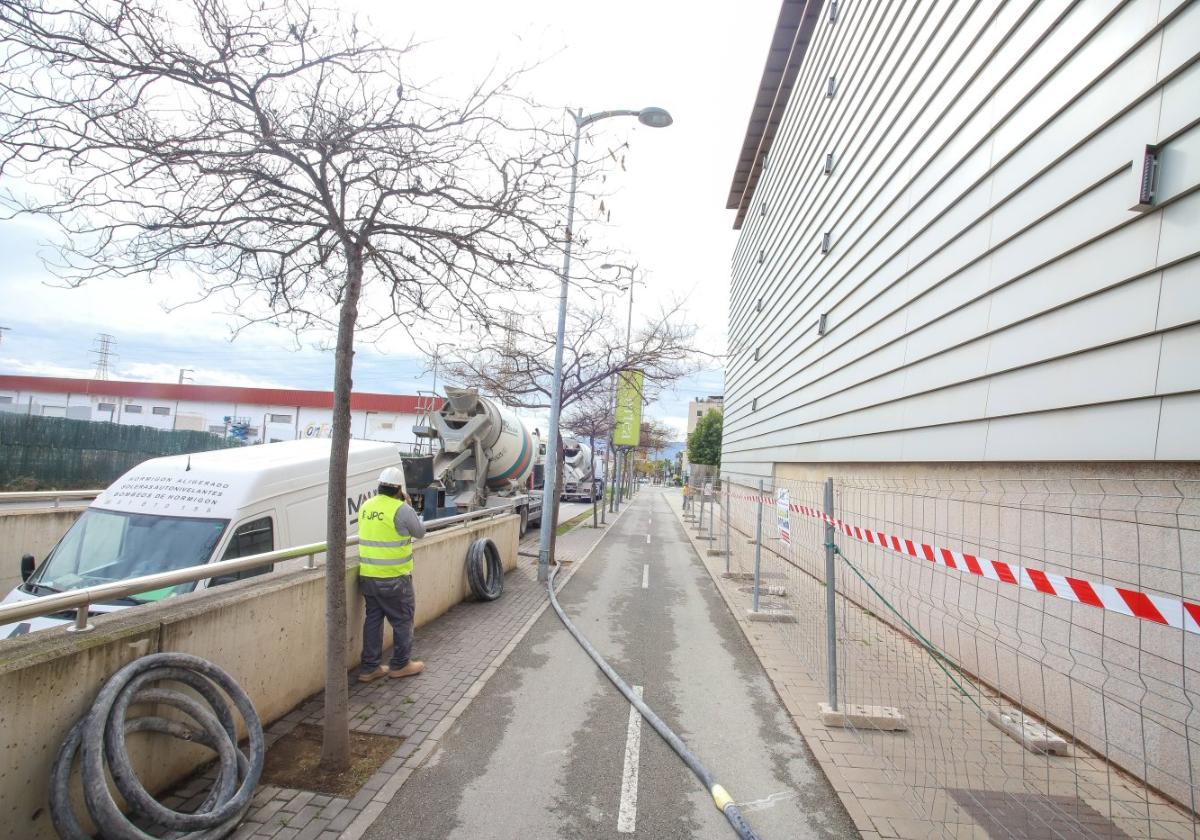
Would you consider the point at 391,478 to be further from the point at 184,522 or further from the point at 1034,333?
the point at 1034,333

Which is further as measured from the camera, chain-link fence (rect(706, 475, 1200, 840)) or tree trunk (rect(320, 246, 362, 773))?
tree trunk (rect(320, 246, 362, 773))

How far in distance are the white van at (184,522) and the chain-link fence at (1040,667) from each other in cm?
518

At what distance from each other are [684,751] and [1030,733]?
249 centimetres

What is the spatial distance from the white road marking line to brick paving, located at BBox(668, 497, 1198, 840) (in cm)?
131

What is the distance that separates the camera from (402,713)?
5.08 metres

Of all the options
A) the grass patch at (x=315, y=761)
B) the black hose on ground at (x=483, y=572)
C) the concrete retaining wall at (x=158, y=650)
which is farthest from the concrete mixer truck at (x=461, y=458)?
the grass patch at (x=315, y=761)

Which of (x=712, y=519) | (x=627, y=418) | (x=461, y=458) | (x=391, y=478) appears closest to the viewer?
(x=391, y=478)

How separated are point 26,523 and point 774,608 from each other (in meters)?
9.69

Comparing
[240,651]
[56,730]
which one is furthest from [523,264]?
[56,730]

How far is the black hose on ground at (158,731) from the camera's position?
2.72m

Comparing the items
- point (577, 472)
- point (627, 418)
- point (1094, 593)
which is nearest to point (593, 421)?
point (627, 418)

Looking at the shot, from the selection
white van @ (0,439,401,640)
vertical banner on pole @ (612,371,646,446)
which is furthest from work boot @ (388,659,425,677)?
vertical banner on pole @ (612,371,646,446)

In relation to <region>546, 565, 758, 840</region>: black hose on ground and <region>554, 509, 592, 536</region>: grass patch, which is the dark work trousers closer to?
<region>546, 565, 758, 840</region>: black hose on ground

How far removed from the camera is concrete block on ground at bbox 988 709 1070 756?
14.5 ft
